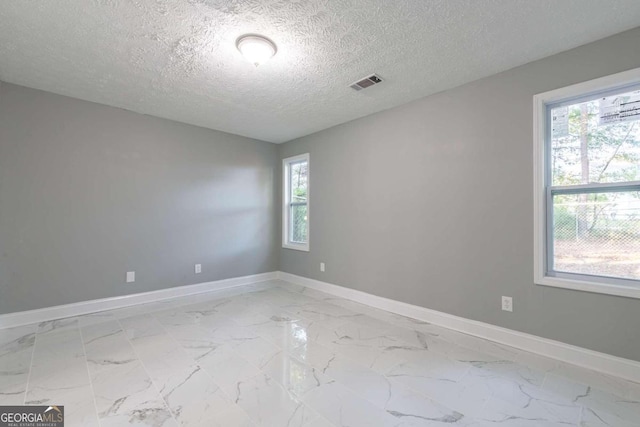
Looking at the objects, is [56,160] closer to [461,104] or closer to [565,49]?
[461,104]

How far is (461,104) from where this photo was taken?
2807 millimetres

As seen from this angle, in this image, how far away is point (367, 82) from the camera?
2.76 meters

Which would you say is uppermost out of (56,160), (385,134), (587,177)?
(385,134)

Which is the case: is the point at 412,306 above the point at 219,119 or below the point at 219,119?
below

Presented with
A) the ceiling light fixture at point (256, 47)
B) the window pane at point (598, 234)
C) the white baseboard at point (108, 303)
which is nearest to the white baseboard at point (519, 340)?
the window pane at point (598, 234)

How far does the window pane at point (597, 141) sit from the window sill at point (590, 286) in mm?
802

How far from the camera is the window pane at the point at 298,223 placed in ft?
15.7

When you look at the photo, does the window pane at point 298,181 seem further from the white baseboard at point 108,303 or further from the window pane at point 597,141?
the window pane at point 597,141

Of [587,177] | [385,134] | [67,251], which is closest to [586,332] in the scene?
[587,177]

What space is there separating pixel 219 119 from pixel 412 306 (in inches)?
141

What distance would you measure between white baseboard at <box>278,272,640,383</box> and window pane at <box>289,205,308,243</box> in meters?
1.52

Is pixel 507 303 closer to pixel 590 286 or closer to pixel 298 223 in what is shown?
pixel 590 286

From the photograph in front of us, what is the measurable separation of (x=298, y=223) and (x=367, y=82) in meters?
2.80

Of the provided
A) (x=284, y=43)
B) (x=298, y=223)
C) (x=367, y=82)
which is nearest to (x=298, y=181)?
(x=298, y=223)
